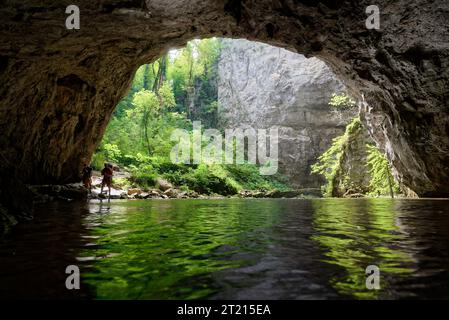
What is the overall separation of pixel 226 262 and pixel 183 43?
9.93 m

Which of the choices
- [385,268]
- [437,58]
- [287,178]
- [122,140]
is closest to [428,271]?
[385,268]

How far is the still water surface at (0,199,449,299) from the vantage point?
104 inches

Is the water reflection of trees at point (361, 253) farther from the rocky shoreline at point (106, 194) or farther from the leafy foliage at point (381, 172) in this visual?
the leafy foliage at point (381, 172)

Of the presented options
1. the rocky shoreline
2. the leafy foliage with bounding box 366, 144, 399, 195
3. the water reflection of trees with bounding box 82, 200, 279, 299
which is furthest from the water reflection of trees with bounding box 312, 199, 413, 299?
the leafy foliage with bounding box 366, 144, 399, 195

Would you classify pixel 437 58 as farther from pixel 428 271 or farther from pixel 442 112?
pixel 428 271

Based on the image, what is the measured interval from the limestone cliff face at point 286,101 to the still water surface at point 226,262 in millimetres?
27408

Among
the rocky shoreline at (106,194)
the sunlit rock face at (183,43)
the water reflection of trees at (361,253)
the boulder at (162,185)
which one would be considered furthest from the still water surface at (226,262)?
the boulder at (162,185)

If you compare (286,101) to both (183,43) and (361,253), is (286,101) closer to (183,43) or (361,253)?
(183,43)

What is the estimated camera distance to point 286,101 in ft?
118

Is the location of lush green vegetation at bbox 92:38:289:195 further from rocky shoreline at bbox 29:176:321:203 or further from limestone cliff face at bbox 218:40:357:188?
limestone cliff face at bbox 218:40:357:188

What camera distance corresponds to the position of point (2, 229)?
17.9ft

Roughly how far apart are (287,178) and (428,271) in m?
31.4

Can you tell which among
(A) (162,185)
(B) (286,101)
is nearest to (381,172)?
(A) (162,185)
